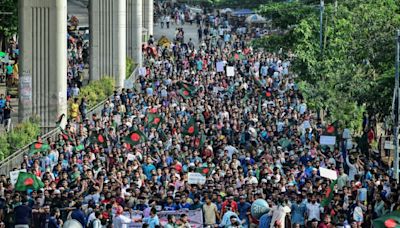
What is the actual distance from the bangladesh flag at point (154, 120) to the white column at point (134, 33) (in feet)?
95.5

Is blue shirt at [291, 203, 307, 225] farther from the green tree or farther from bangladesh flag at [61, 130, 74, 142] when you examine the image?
the green tree

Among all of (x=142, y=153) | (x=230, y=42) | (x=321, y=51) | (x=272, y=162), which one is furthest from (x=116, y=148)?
(x=230, y=42)

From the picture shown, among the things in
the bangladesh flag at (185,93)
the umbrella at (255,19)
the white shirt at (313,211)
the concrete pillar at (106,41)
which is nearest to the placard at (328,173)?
the white shirt at (313,211)

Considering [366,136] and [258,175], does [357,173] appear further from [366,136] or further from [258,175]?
[366,136]

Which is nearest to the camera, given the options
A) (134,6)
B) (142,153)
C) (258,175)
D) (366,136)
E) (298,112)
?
(258,175)

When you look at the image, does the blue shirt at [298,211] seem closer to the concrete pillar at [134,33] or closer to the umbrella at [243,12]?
the concrete pillar at [134,33]

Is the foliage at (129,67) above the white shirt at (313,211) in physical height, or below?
below

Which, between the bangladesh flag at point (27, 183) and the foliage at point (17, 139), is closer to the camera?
the bangladesh flag at point (27, 183)

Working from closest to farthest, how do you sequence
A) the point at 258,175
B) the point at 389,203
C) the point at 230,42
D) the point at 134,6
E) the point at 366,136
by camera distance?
the point at 389,203 → the point at 258,175 → the point at 366,136 → the point at 134,6 → the point at 230,42

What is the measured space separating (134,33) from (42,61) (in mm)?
24030

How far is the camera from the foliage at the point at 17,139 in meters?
36.3

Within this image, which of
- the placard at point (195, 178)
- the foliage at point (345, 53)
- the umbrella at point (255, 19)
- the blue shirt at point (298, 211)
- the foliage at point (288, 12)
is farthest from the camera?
the umbrella at point (255, 19)

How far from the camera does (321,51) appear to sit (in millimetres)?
50125

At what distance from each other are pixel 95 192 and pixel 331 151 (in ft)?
28.8
